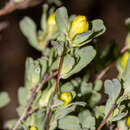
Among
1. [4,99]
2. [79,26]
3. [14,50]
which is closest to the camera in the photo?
[79,26]

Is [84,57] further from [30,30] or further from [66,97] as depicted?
[30,30]

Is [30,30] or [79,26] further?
[30,30]

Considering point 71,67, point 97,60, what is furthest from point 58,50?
point 97,60

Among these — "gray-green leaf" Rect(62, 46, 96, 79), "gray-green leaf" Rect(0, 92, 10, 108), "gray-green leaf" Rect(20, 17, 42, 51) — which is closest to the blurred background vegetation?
"gray-green leaf" Rect(20, 17, 42, 51)

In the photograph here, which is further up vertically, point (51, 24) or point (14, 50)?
point (51, 24)

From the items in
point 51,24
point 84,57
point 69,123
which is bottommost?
point 69,123

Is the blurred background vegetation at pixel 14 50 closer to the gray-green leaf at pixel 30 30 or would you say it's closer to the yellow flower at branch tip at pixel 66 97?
the gray-green leaf at pixel 30 30

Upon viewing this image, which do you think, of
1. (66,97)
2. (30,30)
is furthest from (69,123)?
(30,30)

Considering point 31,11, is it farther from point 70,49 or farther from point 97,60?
point 70,49
